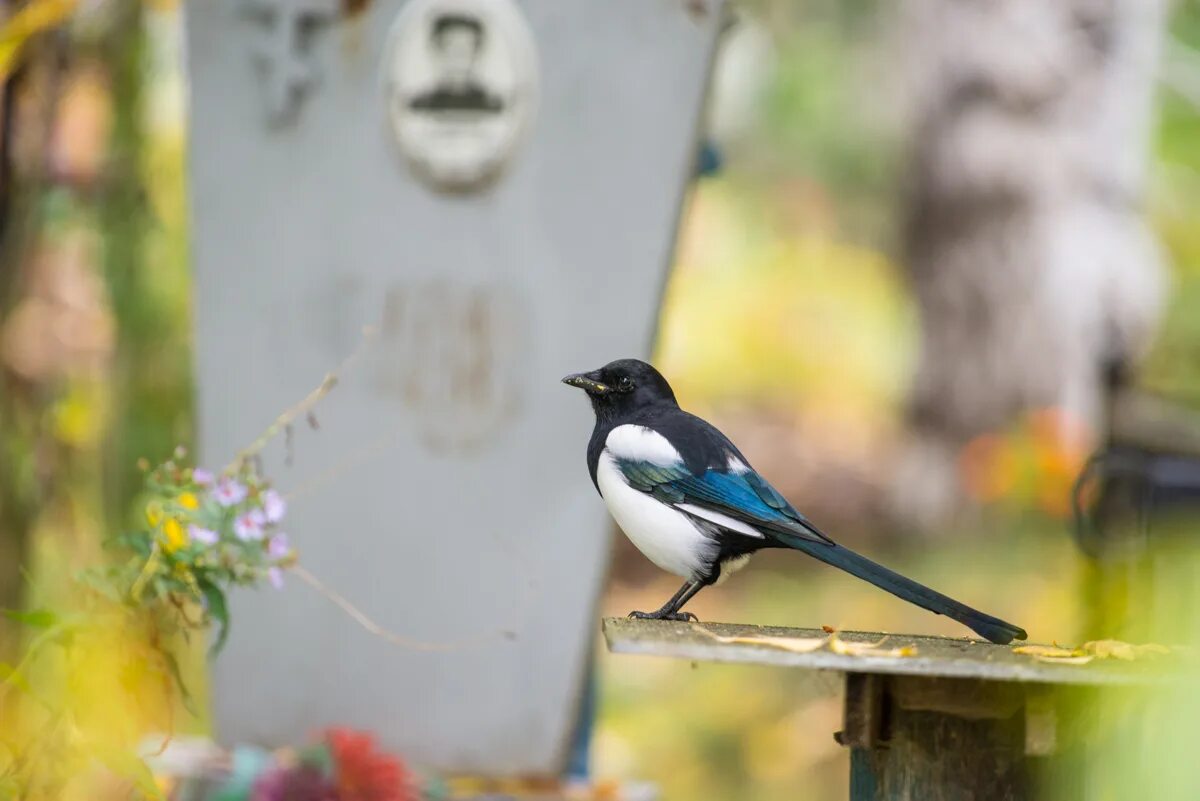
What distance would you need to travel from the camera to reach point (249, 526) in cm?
232

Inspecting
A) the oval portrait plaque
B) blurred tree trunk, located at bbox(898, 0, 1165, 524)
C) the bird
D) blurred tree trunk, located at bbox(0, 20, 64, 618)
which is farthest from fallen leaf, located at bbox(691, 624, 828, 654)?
blurred tree trunk, located at bbox(898, 0, 1165, 524)

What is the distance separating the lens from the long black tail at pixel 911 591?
65.7 inches

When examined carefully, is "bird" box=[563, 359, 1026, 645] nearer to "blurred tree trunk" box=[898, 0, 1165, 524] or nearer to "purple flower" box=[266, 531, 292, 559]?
"purple flower" box=[266, 531, 292, 559]

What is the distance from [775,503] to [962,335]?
23.4 ft

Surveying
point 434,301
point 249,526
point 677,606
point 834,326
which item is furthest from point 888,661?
point 834,326

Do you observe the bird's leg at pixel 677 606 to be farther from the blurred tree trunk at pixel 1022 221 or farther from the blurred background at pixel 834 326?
the blurred tree trunk at pixel 1022 221

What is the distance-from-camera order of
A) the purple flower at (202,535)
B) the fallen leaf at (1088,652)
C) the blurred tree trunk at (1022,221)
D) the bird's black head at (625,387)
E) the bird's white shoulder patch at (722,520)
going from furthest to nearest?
the blurred tree trunk at (1022,221) < the purple flower at (202,535) < the bird's black head at (625,387) < the bird's white shoulder patch at (722,520) < the fallen leaf at (1088,652)

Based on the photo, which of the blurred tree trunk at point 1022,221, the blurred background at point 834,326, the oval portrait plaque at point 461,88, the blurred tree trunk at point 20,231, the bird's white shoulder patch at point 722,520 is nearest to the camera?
the bird's white shoulder patch at point 722,520

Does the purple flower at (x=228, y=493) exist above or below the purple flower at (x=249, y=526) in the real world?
above

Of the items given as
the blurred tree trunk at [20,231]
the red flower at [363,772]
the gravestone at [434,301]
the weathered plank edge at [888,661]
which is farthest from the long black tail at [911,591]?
the blurred tree trunk at [20,231]

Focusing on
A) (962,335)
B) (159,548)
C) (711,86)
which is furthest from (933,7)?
(159,548)

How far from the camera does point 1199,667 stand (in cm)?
120

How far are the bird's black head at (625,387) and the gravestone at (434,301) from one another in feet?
5.25

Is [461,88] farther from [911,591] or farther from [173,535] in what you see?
[911,591]
